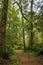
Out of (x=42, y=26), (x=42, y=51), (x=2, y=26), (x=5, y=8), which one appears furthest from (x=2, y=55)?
(x=42, y=51)

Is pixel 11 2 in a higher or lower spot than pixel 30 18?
higher

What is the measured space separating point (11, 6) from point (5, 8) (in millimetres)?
4265

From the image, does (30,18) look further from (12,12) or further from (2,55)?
(2,55)

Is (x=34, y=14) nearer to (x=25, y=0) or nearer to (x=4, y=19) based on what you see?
(x=25, y=0)

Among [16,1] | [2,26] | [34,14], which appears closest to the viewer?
[2,26]

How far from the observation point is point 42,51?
19.5 meters

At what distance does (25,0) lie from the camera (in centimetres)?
1911

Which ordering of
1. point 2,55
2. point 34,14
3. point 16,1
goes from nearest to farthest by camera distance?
point 2,55, point 16,1, point 34,14

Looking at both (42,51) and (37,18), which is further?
(42,51)

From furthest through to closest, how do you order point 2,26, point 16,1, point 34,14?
point 34,14
point 16,1
point 2,26

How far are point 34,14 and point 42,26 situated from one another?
179cm

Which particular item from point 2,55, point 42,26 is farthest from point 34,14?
point 2,55

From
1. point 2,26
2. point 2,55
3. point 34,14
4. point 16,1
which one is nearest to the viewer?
point 2,55


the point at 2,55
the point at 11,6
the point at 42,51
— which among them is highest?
the point at 11,6
